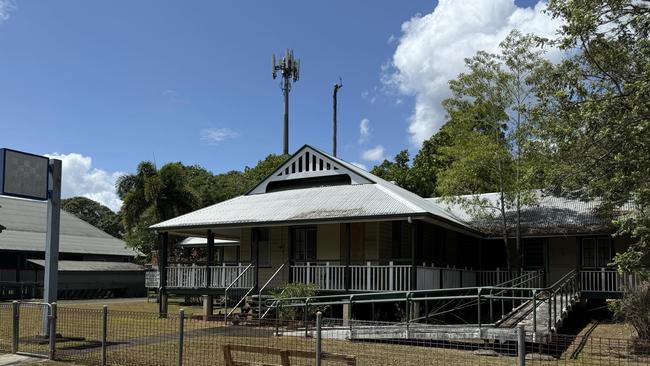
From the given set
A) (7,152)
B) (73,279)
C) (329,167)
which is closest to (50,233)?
(7,152)

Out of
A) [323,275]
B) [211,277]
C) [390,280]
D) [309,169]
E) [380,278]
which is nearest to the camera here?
[390,280]

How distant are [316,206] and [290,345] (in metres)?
9.92

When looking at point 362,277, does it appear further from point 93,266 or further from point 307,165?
point 93,266

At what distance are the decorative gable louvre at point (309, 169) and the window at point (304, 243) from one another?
263 centimetres

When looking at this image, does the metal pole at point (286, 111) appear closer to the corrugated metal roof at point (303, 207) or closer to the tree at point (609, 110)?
the corrugated metal roof at point (303, 207)

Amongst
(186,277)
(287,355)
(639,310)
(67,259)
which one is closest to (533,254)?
(639,310)

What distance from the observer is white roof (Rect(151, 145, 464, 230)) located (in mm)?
21594

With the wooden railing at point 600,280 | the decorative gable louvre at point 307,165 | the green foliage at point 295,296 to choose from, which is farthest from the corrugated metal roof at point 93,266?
the wooden railing at point 600,280

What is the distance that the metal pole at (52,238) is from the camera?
16016mm

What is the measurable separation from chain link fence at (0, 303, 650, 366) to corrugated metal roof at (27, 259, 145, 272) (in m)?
23.4

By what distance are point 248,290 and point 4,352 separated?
10.6 meters

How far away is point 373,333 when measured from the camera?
54.9 feet

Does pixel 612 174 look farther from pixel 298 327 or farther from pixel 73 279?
pixel 73 279

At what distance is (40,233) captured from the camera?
162 feet
